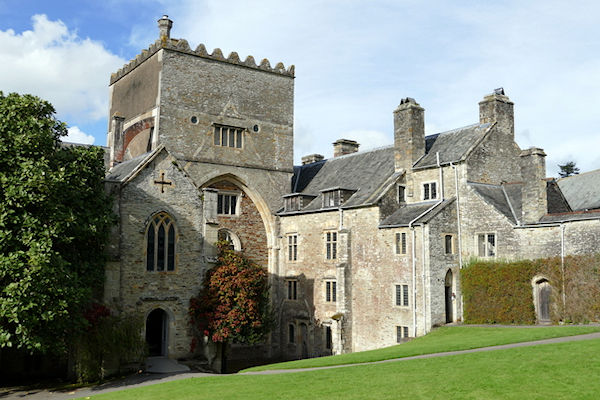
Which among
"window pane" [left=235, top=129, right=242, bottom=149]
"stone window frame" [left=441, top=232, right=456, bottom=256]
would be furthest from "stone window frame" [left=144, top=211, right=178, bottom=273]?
"stone window frame" [left=441, top=232, right=456, bottom=256]

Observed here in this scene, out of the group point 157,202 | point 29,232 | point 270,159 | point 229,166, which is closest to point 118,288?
point 157,202

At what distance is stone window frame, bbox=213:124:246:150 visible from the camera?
39250 millimetres

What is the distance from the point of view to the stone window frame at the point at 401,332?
32031 millimetres

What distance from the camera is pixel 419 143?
36.2 metres

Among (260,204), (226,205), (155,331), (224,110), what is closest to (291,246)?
(260,204)

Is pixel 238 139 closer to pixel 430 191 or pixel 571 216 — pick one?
pixel 430 191

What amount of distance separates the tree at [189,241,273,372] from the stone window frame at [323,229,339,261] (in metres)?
6.39

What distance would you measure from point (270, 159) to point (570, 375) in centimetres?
2868

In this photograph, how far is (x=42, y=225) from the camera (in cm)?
2236

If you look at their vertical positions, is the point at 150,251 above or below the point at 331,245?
below

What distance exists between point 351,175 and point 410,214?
7.71 meters

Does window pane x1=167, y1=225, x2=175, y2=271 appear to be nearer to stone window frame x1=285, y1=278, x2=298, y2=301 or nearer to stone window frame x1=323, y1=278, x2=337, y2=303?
stone window frame x1=323, y1=278, x2=337, y2=303

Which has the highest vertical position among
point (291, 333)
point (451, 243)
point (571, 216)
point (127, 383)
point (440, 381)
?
point (571, 216)

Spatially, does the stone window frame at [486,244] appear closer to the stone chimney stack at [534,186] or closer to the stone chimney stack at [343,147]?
the stone chimney stack at [534,186]
